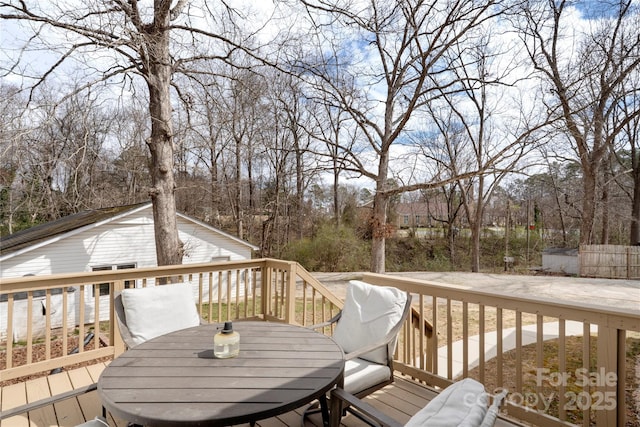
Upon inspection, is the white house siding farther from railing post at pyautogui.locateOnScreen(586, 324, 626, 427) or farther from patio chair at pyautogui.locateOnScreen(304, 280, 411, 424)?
railing post at pyautogui.locateOnScreen(586, 324, 626, 427)

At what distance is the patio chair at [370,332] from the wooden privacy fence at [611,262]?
569 inches

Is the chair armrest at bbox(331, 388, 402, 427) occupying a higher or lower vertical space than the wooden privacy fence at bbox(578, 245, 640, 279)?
higher

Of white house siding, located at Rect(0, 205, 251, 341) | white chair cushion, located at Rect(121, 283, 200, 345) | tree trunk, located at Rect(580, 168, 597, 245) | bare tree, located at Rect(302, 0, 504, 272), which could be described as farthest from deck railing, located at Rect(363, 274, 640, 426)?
tree trunk, located at Rect(580, 168, 597, 245)

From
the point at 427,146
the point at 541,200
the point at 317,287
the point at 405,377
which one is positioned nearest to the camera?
the point at 405,377

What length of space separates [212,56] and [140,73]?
49.0 inches

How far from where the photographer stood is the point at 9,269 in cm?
998

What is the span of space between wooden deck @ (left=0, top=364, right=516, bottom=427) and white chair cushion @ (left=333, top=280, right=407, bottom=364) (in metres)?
0.40

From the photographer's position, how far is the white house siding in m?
10.1

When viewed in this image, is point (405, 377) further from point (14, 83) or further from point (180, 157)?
point (180, 157)

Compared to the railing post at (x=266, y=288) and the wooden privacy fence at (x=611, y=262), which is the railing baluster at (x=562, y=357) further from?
the wooden privacy fence at (x=611, y=262)

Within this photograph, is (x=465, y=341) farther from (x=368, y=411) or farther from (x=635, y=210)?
(x=635, y=210)

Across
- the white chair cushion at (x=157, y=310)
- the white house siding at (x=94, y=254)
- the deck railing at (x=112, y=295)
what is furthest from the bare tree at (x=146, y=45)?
the white house siding at (x=94, y=254)

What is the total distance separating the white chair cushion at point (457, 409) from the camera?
925 mm

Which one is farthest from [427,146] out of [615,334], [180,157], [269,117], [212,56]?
[615,334]
